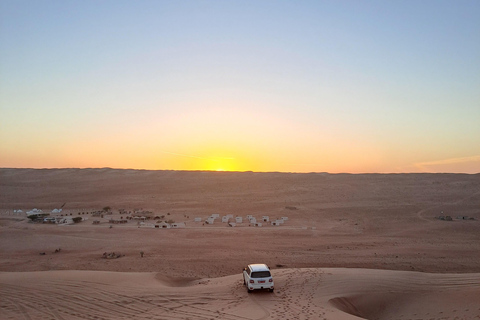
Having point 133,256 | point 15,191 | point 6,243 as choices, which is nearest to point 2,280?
point 133,256

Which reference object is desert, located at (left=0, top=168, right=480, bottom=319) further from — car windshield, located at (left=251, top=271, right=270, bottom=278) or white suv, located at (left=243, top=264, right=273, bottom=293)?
car windshield, located at (left=251, top=271, right=270, bottom=278)

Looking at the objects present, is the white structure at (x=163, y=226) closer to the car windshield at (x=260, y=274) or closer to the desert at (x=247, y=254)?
the desert at (x=247, y=254)

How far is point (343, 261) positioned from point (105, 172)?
7610 cm

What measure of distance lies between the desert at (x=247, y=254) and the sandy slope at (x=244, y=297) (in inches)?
1.9

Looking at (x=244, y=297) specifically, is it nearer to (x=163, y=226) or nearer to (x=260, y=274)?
(x=260, y=274)

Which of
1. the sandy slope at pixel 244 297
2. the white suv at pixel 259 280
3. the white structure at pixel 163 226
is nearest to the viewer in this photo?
the sandy slope at pixel 244 297

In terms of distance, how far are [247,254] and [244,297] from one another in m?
10.7

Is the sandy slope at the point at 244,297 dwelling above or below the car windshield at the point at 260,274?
below

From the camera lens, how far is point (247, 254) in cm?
2453

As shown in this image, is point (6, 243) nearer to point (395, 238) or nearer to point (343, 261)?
point (343, 261)

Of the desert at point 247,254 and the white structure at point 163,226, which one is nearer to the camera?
the desert at point 247,254

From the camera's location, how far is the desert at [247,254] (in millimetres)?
13188

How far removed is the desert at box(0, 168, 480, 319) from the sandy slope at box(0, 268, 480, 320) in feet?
0.16

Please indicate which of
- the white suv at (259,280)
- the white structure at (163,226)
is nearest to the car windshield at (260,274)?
the white suv at (259,280)
